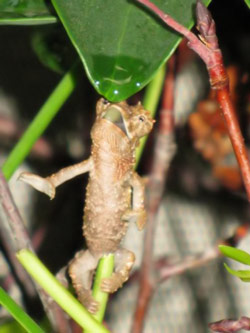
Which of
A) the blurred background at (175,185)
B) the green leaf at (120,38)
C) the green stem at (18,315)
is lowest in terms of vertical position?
the blurred background at (175,185)

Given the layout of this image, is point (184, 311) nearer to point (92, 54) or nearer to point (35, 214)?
point (35, 214)

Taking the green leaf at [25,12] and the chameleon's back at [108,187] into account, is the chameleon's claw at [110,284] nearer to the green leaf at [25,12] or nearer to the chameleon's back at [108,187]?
the chameleon's back at [108,187]

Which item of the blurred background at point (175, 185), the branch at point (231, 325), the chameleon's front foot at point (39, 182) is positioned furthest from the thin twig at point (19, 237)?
the blurred background at point (175, 185)

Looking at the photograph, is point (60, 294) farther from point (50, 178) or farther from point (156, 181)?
point (156, 181)

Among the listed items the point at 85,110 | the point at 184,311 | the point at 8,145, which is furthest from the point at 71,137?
the point at 184,311

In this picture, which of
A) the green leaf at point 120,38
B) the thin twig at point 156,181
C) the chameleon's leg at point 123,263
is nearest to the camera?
the green leaf at point 120,38

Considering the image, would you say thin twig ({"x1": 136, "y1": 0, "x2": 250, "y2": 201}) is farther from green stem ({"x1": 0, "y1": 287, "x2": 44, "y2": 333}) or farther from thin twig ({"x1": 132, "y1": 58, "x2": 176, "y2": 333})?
thin twig ({"x1": 132, "y1": 58, "x2": 176, "y2": 333})

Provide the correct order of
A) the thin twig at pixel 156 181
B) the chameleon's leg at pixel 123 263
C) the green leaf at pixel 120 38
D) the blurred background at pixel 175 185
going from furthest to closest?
the blurred background at pixel 175 185 → the thin twig at pixel 156 181 → the chameleon's leg at pixel 123 263 → the green leaf at pixel 120 38
